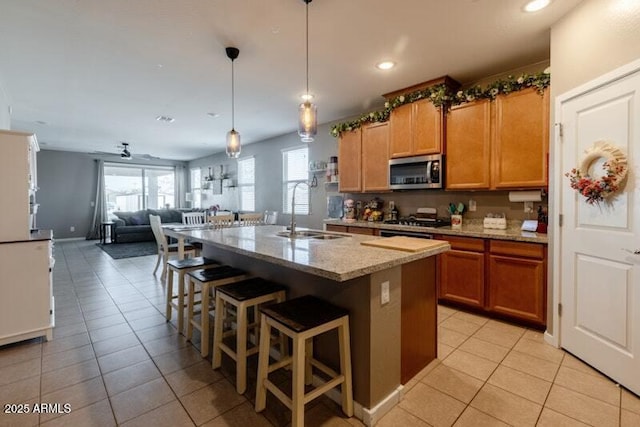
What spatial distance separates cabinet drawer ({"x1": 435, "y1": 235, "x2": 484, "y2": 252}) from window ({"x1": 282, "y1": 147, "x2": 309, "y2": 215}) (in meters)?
3.06

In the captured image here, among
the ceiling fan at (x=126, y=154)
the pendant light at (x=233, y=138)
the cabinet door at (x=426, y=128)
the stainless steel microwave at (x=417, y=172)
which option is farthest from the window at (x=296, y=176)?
the ceiling fan at (x=126, y=154)

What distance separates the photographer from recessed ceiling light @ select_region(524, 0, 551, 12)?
6.86 ft

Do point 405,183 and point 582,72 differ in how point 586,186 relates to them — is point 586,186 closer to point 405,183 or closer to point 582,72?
point 582,72

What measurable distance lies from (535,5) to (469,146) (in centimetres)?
135

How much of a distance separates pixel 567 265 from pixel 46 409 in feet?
12.0

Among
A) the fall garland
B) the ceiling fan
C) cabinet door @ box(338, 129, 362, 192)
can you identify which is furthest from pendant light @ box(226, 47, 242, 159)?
the ceiling fan

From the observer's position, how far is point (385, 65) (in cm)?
308

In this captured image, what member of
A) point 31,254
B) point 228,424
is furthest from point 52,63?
point 228,424

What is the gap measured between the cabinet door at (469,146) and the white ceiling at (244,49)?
0.45 meters

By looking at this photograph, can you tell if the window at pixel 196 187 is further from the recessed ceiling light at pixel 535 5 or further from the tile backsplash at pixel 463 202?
the recessed ceiling light at pixel 535 5

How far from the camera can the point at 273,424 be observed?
1605mm

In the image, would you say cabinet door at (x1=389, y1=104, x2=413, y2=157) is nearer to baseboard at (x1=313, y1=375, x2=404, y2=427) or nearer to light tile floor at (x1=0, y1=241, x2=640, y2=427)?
light tile floor at (x1=0, y1=241, x2=640, y2=427)

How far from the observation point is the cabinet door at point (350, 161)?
4.37 metres

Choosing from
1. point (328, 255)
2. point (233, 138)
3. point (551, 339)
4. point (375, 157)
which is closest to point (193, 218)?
point (233, 138)
